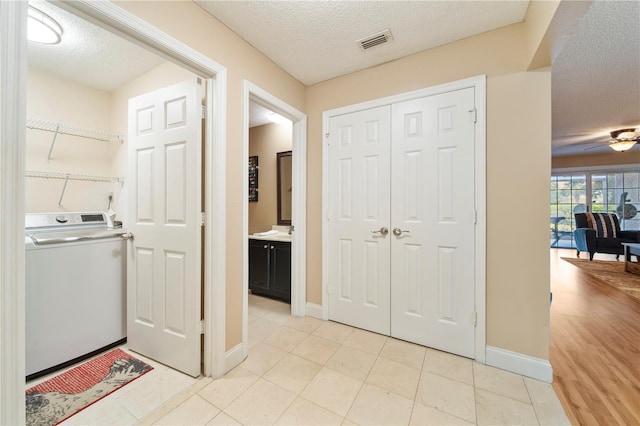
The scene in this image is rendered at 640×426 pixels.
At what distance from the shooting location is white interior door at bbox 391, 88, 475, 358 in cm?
197

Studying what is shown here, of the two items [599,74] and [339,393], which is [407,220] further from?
[599,74]

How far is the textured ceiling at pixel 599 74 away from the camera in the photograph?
5.80ft

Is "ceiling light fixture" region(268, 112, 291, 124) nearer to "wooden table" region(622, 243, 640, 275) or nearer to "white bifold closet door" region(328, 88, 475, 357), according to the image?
"white bifold closet door" region(328, 88, 475, 357)

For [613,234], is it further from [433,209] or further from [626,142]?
[433,209]

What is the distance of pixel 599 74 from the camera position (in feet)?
8.23

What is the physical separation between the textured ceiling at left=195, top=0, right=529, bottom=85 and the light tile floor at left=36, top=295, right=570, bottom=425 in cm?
251

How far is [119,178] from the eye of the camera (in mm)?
2695

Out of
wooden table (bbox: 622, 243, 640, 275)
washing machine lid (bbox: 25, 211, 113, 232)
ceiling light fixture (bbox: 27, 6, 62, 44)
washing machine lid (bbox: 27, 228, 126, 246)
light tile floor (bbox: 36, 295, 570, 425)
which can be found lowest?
light tile floor (bbox: 36, 295, 570, 425)

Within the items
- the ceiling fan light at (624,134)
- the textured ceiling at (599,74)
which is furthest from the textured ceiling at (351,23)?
the ceiling fan light at (624,134)

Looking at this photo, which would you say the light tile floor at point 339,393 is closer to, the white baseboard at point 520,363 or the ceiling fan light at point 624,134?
the white baseboard at point 520,363

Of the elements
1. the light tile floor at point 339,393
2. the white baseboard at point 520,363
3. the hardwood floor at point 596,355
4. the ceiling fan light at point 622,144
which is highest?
the ceiling fan light at point 622,144

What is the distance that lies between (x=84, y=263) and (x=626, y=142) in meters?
7.64

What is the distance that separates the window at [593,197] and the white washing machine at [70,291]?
8.34 meters

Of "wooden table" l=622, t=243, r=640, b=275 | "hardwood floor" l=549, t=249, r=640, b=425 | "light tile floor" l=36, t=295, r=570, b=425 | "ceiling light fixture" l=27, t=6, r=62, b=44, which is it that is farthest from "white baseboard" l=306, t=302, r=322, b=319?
"wooden table" l=622, t=243, r=640, b=275
